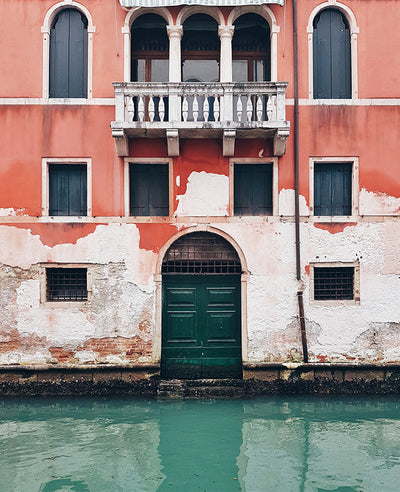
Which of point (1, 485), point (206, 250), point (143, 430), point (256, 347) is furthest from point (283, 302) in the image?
point (1, 485)

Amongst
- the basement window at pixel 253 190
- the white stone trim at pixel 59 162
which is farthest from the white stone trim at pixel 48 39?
the basement window at pixel 253 190

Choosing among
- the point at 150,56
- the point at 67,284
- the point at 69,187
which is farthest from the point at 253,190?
the point at 67,284

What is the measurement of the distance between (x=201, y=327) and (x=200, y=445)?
2941 mm

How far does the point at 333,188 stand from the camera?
9.85m

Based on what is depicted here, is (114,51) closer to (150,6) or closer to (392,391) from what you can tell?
(150,6)

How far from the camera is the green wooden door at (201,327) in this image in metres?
9.70

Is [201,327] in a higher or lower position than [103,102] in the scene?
lower

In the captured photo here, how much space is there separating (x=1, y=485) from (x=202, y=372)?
14.5 feet

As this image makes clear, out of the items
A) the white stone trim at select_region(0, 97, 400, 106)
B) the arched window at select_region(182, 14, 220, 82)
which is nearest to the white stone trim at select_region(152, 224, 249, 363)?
the white stone trim at select_region(0, 97, 400, 106)

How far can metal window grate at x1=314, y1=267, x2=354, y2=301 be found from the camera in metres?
9.75

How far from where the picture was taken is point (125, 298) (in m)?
9.54

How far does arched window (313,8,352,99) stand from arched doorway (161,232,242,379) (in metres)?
3.57

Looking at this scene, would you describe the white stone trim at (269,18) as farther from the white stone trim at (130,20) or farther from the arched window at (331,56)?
the white stone trim at (130,20)

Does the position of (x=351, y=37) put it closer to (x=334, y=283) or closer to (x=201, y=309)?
(x=334, y=283)
